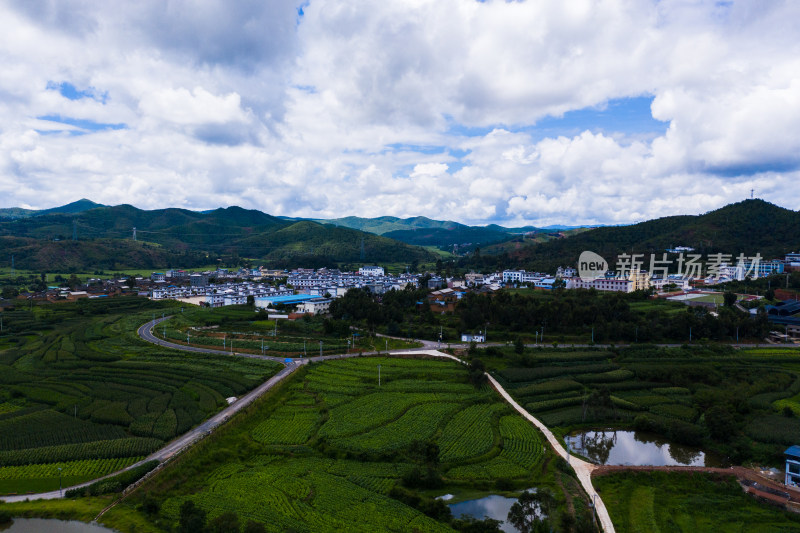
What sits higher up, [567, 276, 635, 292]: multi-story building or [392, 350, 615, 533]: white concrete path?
[567, 276, 635, 292]: multi-story building

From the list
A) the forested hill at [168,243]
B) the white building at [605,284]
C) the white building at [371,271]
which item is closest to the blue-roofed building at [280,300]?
the white building at [371,271]

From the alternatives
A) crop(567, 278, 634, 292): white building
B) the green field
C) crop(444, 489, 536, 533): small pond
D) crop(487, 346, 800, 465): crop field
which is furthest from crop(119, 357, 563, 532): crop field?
crop(567, 278, 634, 292): white building

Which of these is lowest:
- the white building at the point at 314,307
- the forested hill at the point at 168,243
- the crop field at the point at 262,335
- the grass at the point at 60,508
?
the grass at the point at 60,508

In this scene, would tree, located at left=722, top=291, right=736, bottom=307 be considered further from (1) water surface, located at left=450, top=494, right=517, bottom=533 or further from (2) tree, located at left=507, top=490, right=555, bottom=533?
(1) water surface, located at left=450, top=494, right=517, bottom=533

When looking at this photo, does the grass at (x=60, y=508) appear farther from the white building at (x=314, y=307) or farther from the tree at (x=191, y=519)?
the white building at (x=314, y=307)

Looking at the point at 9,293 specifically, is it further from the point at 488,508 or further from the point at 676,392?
the point at 676,392

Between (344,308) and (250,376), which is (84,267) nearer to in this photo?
(344,308)

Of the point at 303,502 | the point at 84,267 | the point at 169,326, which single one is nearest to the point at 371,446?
the point at 303,502
